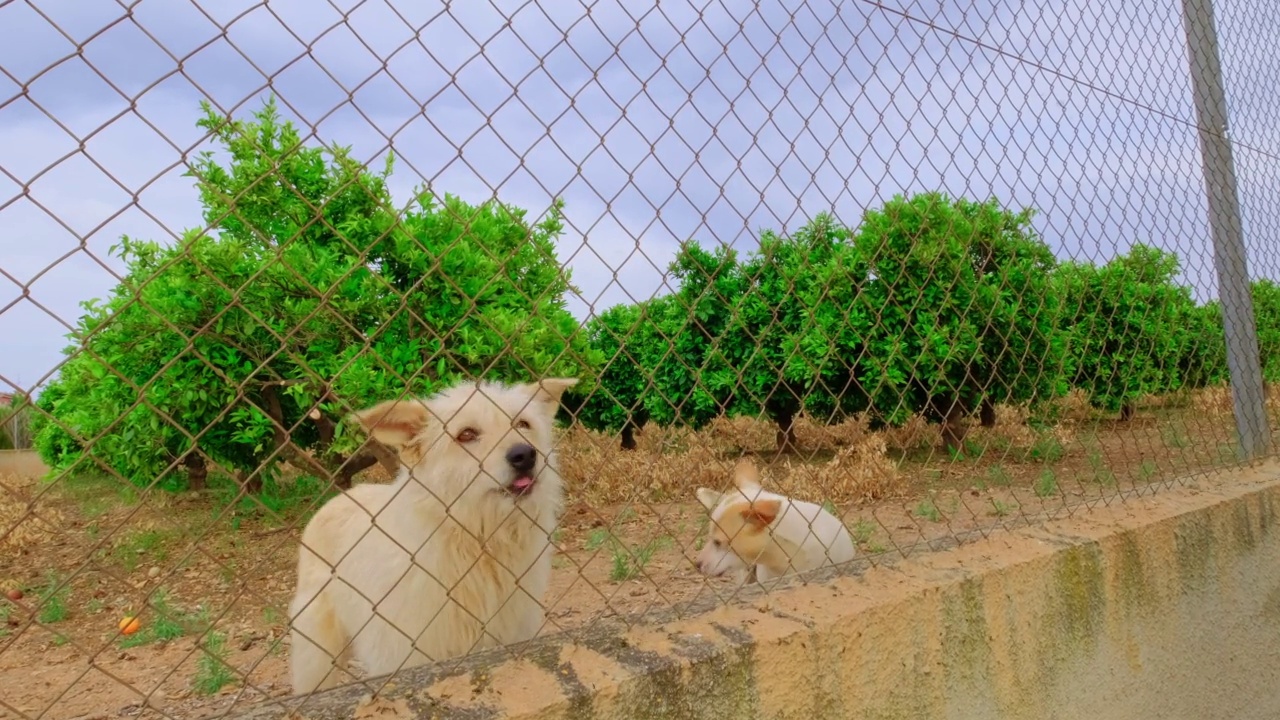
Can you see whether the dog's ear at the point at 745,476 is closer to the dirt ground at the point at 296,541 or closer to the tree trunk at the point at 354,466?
the dirt ground at the point at 296,541

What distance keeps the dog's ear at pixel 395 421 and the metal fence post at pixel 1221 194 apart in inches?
151

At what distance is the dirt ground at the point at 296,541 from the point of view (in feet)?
11.2

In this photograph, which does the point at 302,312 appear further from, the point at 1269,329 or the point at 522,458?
the point at 1269,329

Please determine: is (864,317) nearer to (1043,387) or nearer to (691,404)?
(1043,387)

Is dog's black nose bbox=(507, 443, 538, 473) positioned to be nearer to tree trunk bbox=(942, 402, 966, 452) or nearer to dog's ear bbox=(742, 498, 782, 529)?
dog's ear bbox=(742, 498, 782, 529)

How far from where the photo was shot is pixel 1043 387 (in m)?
9.27

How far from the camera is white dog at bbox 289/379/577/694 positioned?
2.20 meters

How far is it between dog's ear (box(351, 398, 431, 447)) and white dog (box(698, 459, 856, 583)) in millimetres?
1948

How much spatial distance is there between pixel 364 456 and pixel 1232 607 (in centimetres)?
609

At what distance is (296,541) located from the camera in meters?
5.72

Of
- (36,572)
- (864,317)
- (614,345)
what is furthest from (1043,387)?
(36,572)

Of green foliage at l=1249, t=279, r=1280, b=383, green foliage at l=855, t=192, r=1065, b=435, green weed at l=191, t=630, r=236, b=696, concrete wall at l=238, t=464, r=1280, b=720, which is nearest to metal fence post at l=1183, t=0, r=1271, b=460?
concrete wall at l=238, t=464, r=1280, b=720

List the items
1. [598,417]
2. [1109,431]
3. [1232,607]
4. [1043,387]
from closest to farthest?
[1232,607] < [1043,387] < [1109,431] < [598,417]

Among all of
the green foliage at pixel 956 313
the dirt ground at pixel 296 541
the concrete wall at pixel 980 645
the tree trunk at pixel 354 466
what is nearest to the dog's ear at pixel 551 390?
the dirt ground at pixel 296 541
